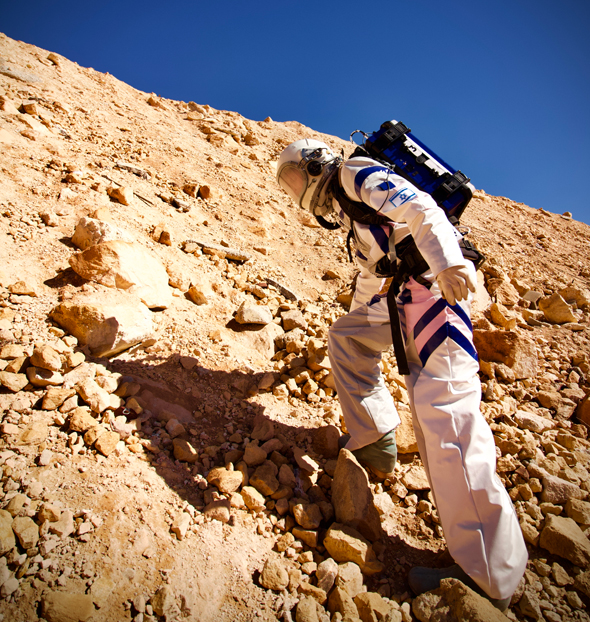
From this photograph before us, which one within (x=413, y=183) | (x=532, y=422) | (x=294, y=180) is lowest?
(x=532, y=422)

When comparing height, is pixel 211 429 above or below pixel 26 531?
Answer: above

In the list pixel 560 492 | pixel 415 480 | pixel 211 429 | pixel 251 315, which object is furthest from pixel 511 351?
pixel 211 429

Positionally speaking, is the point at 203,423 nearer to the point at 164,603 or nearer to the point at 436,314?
the point at 164,603

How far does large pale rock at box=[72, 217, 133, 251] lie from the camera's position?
9.78ft

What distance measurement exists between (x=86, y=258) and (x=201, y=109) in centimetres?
780

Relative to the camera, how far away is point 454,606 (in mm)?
1443

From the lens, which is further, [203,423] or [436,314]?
[203,423]

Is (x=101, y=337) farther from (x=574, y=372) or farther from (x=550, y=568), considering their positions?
(x=574, y=372)

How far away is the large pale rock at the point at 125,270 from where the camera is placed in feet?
8.91

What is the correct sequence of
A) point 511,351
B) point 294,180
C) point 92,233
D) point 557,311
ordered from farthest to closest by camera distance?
point 557,311 < point 511,351 < point 92,233 < point 294,180

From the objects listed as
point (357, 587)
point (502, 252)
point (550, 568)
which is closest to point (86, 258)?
point (357, 587)

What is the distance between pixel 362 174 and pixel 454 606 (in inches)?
87.9

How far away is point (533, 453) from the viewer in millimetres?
2520

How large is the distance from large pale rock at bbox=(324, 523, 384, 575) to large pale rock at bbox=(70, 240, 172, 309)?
7.30 ft
